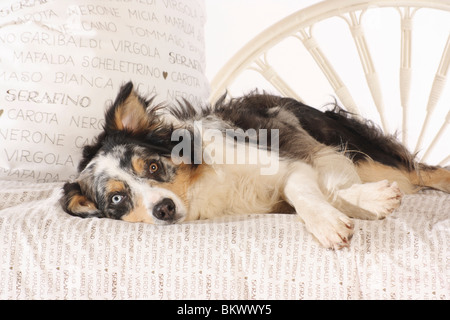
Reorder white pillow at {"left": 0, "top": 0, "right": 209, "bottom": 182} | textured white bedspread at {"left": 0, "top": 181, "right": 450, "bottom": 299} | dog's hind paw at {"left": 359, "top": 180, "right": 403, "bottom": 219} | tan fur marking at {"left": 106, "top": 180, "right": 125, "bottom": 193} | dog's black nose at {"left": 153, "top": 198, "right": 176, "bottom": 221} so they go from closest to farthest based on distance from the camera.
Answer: textured white bedspread at {"left": 0, "top": 181, "right": 450, "bottom": 299}
dog's hind paw at {"left": 359, "top": 180, "right": 403, "bottom": 219}
dog's black nose at {"left": 153, "top": 198, "right": 176, "bottom": 221}
tan fur marking at {"left": 106, "top": 180, "right": 125, "bottom": 193}
white pillow at {"left": 0, "top": 0, "right": 209, "bottom": 182}

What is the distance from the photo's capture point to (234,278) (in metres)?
1.45

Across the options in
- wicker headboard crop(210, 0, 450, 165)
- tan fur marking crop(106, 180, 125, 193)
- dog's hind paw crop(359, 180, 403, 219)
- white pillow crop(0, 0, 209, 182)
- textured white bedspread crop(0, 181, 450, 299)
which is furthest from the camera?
wicker headboard crop(210, 0, 450, 165)

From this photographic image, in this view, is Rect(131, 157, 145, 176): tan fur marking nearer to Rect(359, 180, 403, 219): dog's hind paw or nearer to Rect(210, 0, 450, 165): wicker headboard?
Rect(359, 180, 403, 219): dog's hind paw

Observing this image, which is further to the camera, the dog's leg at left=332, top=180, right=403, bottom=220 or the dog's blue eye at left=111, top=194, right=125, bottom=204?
the dog's blue eye at left=111, top=194, right=125, bottom=204

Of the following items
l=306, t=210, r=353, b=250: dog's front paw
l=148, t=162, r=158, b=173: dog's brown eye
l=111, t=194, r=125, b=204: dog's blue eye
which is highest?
l=148, t=162, r=158, b=173: dog's brown eye

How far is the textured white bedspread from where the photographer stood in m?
1.41

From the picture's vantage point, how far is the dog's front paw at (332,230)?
4.83 feet

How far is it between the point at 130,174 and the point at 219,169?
36 cm

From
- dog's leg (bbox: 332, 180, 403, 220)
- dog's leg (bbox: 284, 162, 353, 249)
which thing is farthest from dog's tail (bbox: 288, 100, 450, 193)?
dog's leg (bbox: 332, 180, 403, 220)

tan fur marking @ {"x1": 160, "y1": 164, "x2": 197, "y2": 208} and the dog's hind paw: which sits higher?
tan fur marking @ {"x1": 160, "y1": 164, "x2": 197, "y2": 208}

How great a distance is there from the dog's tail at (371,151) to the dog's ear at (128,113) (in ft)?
2.45

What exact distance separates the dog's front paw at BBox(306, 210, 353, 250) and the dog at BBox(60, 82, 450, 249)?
0.20 ft

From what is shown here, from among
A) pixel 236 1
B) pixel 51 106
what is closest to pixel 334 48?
pixel 236 1

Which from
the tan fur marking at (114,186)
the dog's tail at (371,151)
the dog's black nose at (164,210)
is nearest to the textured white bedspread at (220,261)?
the dog's black nose at (164,210)
